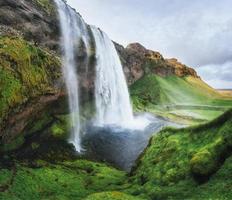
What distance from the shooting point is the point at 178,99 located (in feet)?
378

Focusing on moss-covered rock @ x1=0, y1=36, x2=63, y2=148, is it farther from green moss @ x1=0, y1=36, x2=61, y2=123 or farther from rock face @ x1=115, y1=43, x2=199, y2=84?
rock face @ x1=115, y1=43, x2=199, y2=84

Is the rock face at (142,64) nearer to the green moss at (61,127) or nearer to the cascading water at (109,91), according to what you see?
the cascading water at (109,91)

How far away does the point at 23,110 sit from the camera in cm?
4009

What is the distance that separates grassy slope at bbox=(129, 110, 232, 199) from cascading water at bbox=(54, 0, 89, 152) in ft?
86.8

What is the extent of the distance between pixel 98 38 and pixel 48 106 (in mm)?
24538

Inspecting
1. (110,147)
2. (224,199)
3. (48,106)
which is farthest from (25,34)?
(224,199)

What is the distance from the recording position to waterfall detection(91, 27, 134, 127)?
2721 inches

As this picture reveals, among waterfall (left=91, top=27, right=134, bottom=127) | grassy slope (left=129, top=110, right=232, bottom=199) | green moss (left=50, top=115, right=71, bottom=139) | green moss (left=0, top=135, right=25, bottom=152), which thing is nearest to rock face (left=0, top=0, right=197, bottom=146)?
green moss (left=0, top=135, right=25, bottom=152)

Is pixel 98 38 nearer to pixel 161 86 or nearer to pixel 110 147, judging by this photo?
pixel 110 147

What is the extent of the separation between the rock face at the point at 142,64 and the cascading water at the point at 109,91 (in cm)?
3052

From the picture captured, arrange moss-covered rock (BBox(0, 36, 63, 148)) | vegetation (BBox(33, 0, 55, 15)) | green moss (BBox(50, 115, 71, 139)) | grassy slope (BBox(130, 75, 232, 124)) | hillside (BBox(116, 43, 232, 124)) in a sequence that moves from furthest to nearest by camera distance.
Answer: hillside (BBox(116, 43, 232, 124)) < grassy slope (BBox(130, 75, 232, 124)) < vegetation (BBox(33, 0, 55, 15)) < green moss (BBox(50, 115, 71, 139)) < moss-covered rock (BBox(0, 36, 63, 148))

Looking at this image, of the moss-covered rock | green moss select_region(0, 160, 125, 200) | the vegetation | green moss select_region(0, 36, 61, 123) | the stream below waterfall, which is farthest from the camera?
the vegetation

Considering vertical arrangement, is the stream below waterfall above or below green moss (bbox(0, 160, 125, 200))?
above

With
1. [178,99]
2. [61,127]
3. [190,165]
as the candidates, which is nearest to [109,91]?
[61,127]
